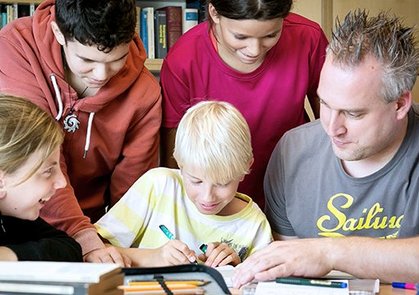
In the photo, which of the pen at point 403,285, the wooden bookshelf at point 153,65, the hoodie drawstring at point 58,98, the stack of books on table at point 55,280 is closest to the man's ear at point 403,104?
the pen at point 403,285

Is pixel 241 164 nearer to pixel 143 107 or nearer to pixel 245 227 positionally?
pixel 245 227

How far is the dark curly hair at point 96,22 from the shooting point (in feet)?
5.58

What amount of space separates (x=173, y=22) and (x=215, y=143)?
1.65 m

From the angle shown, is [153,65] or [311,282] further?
[153,65]

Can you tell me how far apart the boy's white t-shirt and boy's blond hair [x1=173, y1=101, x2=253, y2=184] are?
3.8 inches

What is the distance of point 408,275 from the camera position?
4.89 feet

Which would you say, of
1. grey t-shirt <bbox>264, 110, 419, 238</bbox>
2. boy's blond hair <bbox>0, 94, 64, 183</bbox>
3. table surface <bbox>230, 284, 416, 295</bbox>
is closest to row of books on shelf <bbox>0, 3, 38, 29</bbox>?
grey t-shirt <bbox>264, 110, 419, 238</bbox>

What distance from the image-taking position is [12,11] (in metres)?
3.16

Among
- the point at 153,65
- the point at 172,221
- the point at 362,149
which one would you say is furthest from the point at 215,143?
the point at 153,65

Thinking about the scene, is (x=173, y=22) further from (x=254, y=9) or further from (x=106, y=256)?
(x=106, y=256)

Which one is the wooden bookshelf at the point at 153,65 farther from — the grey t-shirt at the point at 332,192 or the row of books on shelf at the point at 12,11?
the grey t-shirt at the point at 332,192

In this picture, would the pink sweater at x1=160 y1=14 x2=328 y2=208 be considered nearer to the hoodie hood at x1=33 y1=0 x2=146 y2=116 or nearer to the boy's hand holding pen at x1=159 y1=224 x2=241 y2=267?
the hoodie hood at x1=33 y1=0 x2=146 y2=116

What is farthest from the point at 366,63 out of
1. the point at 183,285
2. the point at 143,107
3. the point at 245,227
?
the point at 183,285

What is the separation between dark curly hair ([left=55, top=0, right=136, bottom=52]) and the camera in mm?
1702
